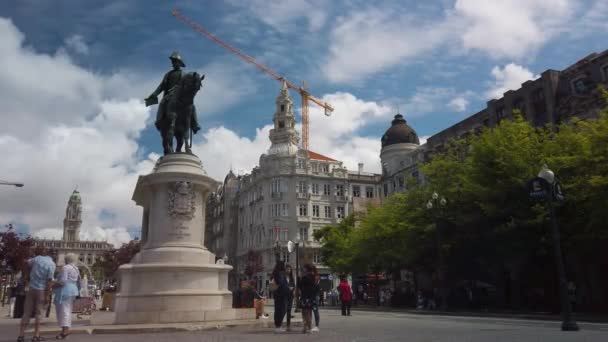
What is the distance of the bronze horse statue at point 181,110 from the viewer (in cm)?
1767

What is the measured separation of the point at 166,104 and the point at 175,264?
5.95 metres

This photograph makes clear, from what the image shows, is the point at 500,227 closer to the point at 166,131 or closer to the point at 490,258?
the point at 490,258

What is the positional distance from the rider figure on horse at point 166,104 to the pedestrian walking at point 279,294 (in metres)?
6.62

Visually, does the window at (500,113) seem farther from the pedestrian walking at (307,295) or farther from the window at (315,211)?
the pedestrian walking at (307,295)

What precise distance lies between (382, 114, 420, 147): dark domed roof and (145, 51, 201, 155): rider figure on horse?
56282mm

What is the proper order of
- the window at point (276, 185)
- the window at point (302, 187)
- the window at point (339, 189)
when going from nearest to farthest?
the window at point (276, 185), the window at point (302, 187), the window at point (339, 189)

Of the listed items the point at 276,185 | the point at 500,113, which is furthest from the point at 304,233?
the point at 500,113

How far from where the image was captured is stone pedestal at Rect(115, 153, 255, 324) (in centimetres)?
1426

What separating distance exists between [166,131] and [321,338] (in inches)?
384

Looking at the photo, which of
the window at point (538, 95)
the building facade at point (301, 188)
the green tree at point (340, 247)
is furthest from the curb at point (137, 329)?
the building facade at point (301, 188)

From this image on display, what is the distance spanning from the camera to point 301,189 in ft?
247

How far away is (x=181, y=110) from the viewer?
707 inches

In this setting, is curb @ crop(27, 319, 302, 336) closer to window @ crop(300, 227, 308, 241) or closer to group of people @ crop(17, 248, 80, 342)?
group of people @ crop(17, 248, 80, 342)

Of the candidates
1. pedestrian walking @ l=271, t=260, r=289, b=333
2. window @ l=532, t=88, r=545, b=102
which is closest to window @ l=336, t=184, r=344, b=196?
window @ l=532, t=88, r=545, b=102
